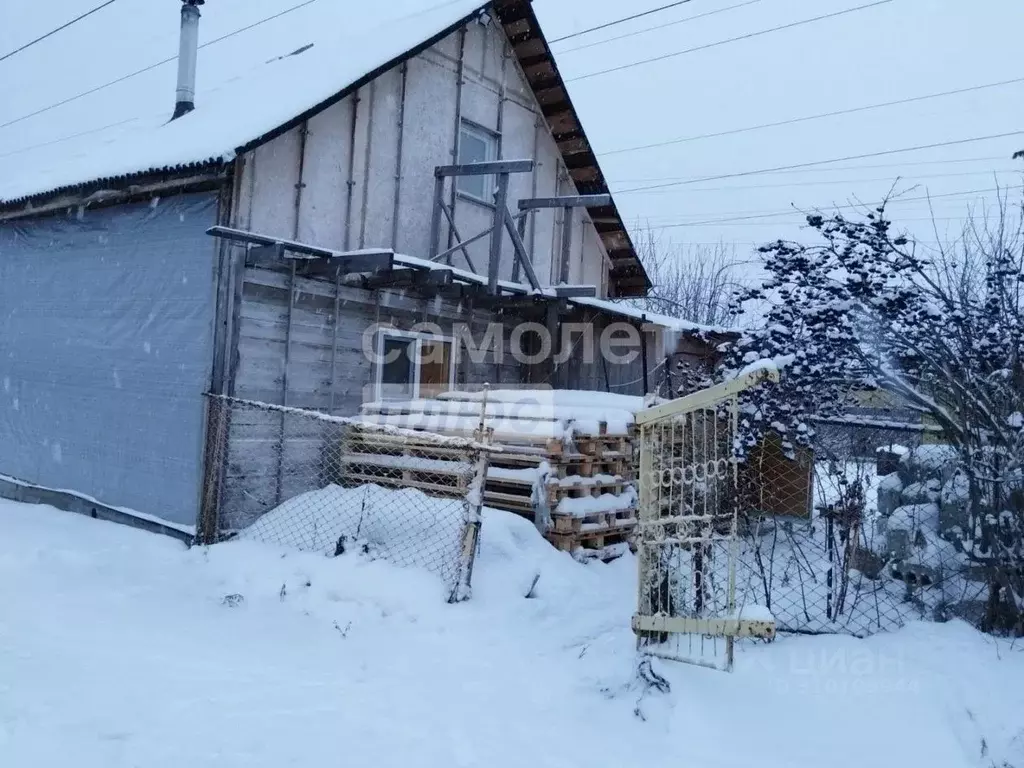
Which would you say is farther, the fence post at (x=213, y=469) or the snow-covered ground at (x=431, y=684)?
the fence post at (x=213, y=469)

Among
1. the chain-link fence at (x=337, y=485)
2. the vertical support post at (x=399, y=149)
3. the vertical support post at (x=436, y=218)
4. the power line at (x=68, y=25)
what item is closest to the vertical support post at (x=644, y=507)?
the chain-link fence at (x=337, y=485)

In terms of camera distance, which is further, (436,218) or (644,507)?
(436,218)

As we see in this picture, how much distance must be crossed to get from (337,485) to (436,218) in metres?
3.68

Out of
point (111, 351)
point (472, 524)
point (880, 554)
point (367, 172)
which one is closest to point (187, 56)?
point (367, 172)

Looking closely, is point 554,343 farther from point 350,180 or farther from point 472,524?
point 472,524

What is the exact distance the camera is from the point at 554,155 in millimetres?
12219

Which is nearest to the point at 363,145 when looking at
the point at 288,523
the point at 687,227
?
the point at 288,523

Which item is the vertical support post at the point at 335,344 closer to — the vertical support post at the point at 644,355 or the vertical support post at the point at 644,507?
the vertical support post at the point at 644,507

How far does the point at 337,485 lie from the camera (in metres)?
8.34

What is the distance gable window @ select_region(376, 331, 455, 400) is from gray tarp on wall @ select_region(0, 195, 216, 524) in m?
2.20

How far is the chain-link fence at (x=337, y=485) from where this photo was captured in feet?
21.3

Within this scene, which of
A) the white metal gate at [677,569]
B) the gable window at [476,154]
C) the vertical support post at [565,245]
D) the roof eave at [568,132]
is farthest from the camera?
the vertical support post at [565,245]

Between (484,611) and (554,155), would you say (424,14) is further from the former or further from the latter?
(484,611)

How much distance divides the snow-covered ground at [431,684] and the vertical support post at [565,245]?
679 centimetres
